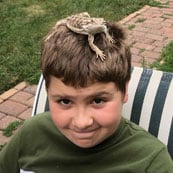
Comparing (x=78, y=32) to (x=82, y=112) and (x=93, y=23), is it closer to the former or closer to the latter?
(x=93, y=23)

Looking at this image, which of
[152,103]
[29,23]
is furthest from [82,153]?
[29,23]

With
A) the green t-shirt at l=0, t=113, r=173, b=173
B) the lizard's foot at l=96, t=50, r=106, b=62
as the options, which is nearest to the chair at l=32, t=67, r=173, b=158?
the green t-shirt at l=0, t=113, r=173, b=173

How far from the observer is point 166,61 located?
4.62 metres

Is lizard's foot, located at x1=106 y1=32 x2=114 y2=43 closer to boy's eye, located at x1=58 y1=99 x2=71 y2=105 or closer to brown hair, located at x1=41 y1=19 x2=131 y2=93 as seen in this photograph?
brown hair, located at x1=41 y1=19 x2=131 y2=93

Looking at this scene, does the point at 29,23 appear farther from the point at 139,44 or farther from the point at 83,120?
the point at 83,120

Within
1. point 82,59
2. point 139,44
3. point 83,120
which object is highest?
point 82,59

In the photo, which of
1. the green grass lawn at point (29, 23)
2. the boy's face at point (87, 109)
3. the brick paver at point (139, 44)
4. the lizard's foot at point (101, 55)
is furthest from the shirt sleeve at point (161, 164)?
the green grass lawn at point (29, 23)

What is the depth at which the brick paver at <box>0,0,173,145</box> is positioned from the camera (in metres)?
3.73

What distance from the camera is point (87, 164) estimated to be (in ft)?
5.40

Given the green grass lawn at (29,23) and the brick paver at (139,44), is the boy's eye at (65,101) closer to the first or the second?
the brick paver at (139,44)

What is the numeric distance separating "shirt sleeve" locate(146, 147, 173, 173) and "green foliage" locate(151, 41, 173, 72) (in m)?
2.92

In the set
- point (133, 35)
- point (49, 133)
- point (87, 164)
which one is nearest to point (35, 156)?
point (49, 133)

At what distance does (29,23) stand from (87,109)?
14.2 ft

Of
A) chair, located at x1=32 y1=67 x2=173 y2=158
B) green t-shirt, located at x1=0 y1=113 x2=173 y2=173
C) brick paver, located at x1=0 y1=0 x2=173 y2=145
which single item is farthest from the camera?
brick paver, located at x1=0 y1=0 x2=173 y2=145
